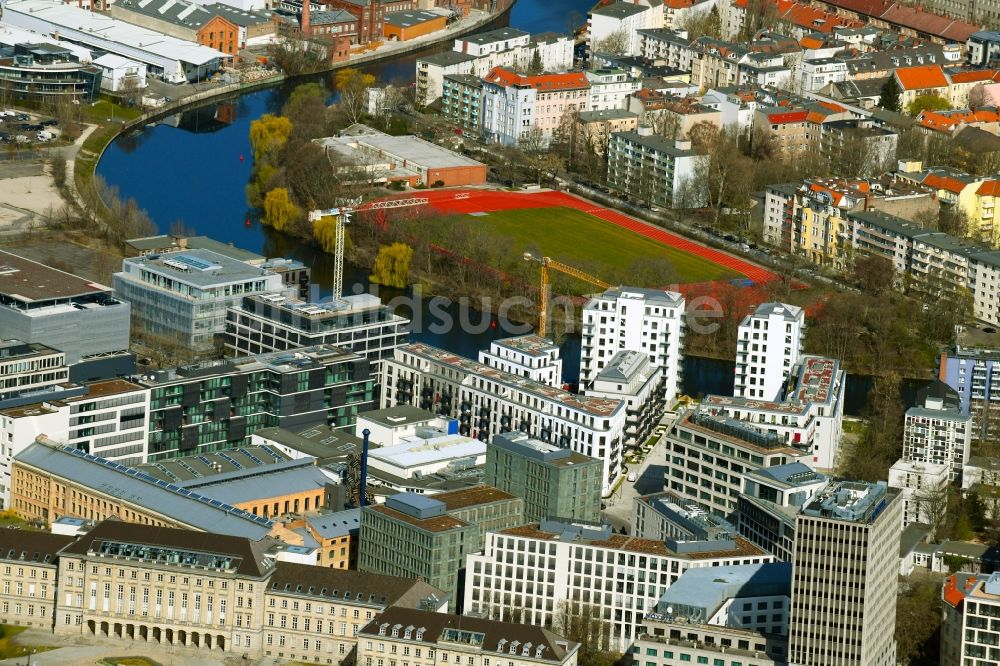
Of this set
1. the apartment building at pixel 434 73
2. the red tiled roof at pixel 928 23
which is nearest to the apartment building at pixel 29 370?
the apartment building at pixel 434 73

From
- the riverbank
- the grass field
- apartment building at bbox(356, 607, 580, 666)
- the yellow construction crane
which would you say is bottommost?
the riverbank

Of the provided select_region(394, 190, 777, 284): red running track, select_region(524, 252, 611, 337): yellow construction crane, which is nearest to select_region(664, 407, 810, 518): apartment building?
select_region(524, 252, 611, 337): yellow construction crane

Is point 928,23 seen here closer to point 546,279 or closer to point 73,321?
point 546,279

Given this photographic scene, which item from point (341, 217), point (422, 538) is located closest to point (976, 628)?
point (422, 538)

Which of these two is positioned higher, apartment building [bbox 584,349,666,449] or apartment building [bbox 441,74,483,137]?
apartment building [bbox 584,349,666,449]

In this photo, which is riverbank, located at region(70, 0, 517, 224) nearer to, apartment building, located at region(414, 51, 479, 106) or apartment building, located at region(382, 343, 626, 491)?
apartment building, located at region(414, 51, 479, 106)
